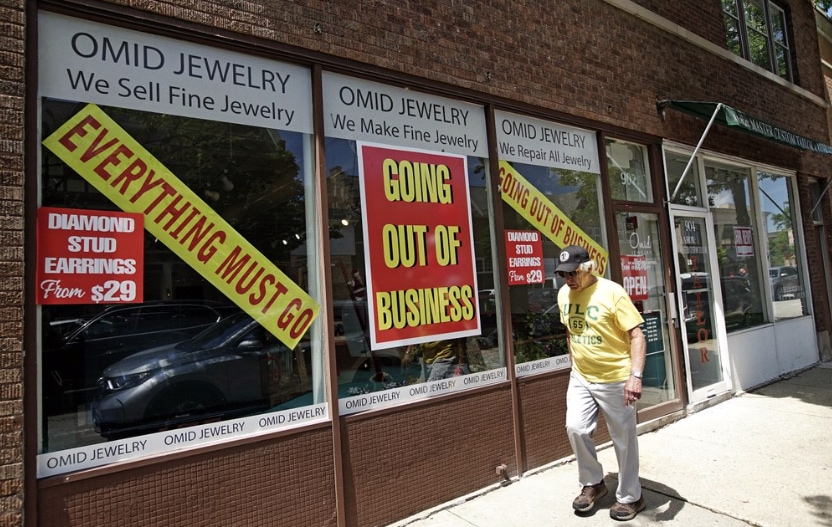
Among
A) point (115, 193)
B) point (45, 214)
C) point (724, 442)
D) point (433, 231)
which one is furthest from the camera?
point (724, 442)

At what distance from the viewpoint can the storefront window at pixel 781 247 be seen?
8.22m

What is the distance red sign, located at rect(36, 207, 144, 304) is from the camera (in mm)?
2717

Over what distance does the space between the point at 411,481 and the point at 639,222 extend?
4087 millimetres

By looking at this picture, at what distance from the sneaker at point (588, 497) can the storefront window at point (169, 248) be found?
1.92m

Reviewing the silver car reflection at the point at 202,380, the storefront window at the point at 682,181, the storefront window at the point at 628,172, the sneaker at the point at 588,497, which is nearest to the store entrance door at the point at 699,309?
the storefront window at the point at 682,181

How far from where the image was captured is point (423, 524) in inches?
145

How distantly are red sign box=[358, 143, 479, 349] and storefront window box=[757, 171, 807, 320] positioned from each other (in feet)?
20.1

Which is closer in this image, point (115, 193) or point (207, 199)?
point (115, 193)

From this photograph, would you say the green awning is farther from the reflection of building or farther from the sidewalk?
the sidewalk

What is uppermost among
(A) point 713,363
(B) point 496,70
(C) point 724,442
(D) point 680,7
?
(D) point 680,7

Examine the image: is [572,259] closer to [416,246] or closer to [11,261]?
[416,246]

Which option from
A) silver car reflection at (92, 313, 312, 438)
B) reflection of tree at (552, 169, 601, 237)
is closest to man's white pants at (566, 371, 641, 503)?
silver car reflection at (92, 313, 312, 438)

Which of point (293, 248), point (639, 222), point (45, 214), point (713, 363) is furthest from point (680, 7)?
point (45, 214)

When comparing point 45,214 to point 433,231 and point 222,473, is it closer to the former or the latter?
point 222,473
